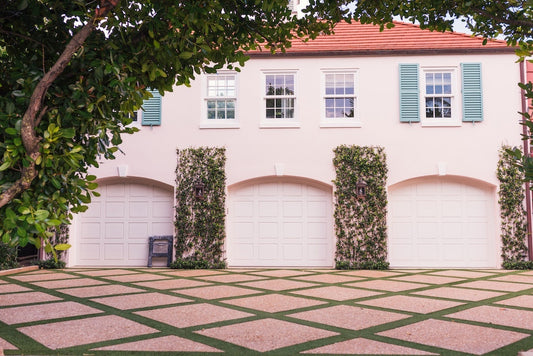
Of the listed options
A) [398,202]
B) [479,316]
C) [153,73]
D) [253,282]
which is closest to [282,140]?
[398,202]

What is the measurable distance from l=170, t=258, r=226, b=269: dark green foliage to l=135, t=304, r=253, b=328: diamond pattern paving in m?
4.16

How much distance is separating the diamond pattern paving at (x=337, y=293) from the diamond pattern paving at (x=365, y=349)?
212 centimetres

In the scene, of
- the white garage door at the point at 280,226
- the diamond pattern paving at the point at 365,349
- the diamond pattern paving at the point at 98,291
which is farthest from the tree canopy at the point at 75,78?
the white garage door at the point at 280,226

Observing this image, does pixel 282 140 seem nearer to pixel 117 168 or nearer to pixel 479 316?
pixel 117 168

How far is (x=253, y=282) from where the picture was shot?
7.42 meters

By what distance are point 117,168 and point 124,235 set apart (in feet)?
5.07

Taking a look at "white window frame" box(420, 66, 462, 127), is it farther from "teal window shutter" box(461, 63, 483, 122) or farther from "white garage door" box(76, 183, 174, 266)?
"white garage door" box(76, 183, 174, 266)

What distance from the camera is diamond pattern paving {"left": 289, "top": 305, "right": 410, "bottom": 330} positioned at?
177 inches

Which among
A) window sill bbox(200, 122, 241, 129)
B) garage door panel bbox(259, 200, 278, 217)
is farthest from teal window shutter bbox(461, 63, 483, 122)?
window sill bbox(200, 122, 241, 129)

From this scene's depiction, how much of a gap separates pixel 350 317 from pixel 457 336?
115 centimetres

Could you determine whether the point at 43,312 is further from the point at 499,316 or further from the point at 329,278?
→ the point at 499,316

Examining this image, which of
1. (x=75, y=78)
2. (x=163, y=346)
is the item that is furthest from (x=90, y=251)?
(x=75, y=78)

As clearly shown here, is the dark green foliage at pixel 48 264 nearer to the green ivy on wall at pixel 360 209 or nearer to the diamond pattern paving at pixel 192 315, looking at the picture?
the diamond pattern paving at pixel 192 315

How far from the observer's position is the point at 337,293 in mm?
6340
